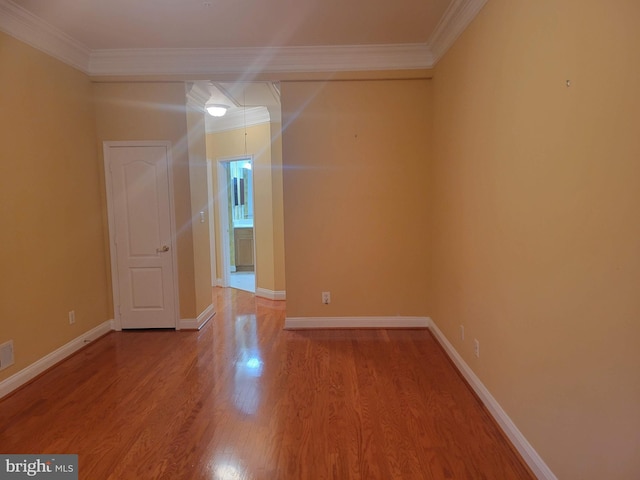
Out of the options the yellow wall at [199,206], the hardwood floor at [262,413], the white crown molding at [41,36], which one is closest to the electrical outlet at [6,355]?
the hardwood floor at [262,413]

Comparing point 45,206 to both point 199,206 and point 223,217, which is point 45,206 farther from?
point 223,217

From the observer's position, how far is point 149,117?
12.9ft

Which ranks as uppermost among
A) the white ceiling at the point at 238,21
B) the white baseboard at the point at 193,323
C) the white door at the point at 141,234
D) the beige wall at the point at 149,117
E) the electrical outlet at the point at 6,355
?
the white ceiling at the point at 238,21

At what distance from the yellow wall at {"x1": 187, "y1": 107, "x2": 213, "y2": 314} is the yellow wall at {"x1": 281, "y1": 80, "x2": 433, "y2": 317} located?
1067mm

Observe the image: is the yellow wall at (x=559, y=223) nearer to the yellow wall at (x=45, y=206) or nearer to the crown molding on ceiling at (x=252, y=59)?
the crown molding on ceiling at (x=252, y=59)

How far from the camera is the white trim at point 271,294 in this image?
539cm

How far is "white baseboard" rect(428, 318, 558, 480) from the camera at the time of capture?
6.13 feet

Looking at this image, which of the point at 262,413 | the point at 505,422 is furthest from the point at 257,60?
the point at 505,422

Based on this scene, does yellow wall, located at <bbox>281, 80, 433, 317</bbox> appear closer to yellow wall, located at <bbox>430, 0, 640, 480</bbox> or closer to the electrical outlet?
yellow wall, located at <bbox>430, 0, 640, 480</bbox>

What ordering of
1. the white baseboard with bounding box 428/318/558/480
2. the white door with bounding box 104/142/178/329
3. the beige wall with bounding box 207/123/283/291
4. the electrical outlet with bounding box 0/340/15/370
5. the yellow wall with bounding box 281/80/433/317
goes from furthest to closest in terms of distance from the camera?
the beige wall with bounding box 207/123/283/291
the white door with bounding box 104/142/178/329
the yellow wall with bounding box 281/80/433/317
the electrical outlet with bounding box 0/340/15/370
the white baseboard with bounding box 428/318/558/480

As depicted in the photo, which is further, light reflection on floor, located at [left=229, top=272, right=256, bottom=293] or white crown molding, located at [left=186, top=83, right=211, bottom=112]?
light reflection on floor, located at [left=229, top=272, right=256, bottom=293]

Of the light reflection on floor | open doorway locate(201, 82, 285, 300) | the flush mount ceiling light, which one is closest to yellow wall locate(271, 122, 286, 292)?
open doorway locate(201, 82, 285, 300)

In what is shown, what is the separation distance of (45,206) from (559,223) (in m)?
3.81

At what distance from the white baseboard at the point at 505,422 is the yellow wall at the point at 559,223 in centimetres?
6
